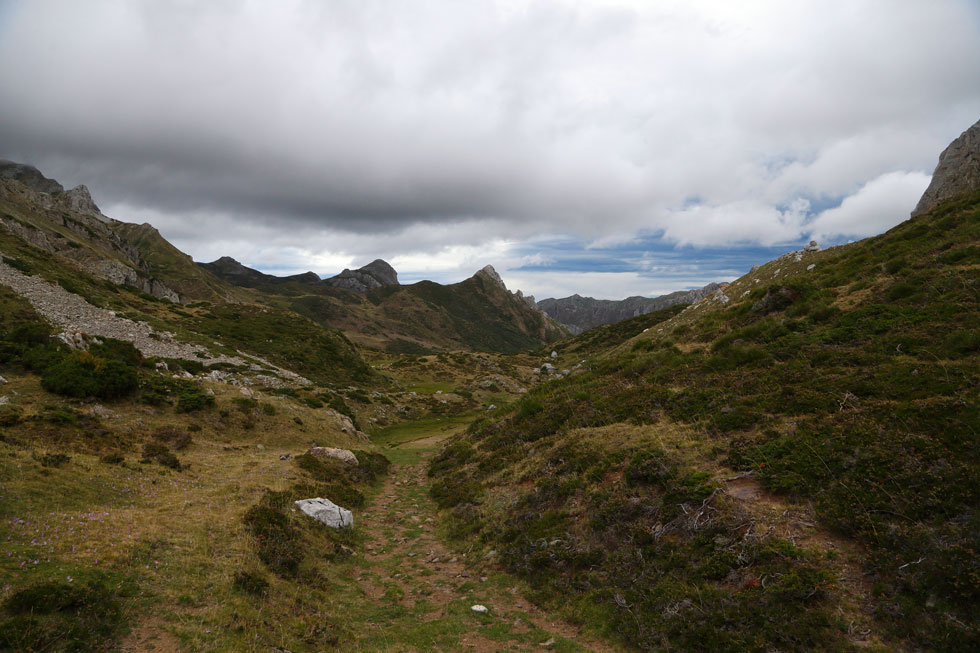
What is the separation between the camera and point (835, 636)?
694 cm

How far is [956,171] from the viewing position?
105 feet

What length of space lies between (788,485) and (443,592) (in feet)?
33.4

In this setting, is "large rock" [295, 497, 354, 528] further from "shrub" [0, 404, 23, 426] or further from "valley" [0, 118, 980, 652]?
"shrub" [0, 404, 23, 426]

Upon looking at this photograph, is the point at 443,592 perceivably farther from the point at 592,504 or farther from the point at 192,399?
the point at 192,399

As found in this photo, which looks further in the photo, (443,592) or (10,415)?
(10,415)

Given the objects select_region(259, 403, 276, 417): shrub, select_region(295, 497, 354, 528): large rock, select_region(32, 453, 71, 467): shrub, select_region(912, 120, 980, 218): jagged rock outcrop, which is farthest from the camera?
select_region(912, 120, 980, 218): jagged rock outcrop

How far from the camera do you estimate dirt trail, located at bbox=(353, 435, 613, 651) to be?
953 cm

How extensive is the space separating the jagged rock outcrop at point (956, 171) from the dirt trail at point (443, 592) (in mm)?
39332

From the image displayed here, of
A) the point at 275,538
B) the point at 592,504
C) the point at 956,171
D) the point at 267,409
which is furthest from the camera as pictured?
the point at 956,171

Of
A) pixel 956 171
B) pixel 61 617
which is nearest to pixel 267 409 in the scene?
pixel 61 617

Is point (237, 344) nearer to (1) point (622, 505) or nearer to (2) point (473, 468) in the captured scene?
(2) point (473, 468)

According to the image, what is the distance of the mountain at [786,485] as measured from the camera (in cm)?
727

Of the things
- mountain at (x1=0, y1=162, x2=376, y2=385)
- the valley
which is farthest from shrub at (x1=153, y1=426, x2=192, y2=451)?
mountain at (x1=0, y1=162, x2=376, y2=385)

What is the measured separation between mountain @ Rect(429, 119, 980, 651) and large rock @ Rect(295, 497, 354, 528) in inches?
175
